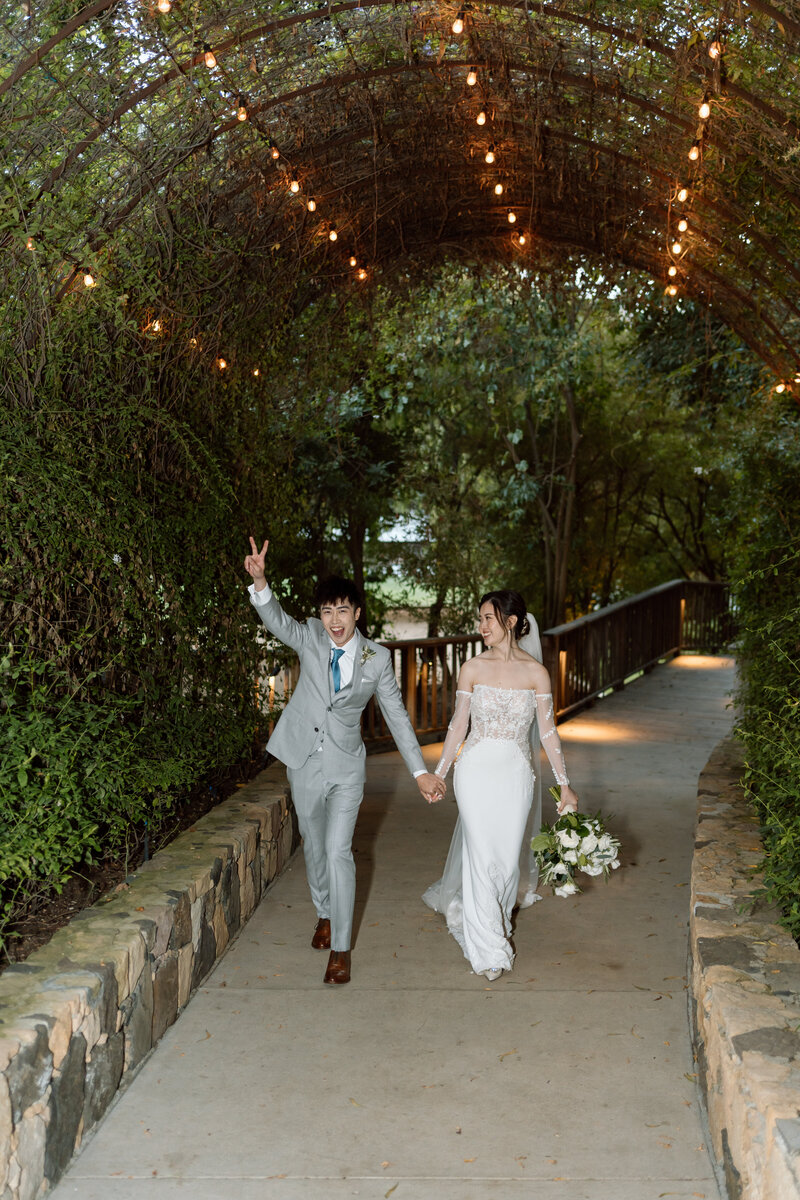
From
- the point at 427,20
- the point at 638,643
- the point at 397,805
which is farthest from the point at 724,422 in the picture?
the point at 427,20

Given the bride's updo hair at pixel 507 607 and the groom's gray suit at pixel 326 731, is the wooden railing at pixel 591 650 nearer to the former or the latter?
the bride's updo hair at pixel 507 607

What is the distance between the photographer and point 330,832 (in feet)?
15.5

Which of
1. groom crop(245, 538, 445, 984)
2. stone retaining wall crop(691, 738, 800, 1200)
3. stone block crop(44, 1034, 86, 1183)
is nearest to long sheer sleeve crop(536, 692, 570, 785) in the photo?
groom crop(245, 538, 445, 984)

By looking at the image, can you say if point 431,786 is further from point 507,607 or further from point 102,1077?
point 102,1077

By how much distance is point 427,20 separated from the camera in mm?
5570

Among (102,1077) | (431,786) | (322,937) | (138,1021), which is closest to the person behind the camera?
(102,1077)

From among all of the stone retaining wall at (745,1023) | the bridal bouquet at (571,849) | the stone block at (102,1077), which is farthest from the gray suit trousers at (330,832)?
the stone retaining wall at (745,1023)

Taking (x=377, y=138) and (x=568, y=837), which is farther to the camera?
(x=377, y=138)

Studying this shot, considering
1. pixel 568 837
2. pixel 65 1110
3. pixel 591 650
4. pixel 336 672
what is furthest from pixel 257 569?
pixel 591 650

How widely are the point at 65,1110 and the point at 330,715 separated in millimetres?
2004

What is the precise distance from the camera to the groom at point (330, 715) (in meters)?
4.80

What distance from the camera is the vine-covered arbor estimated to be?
498 cm

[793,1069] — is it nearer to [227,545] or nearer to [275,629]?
[275,629]

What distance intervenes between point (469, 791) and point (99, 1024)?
2.08 m
